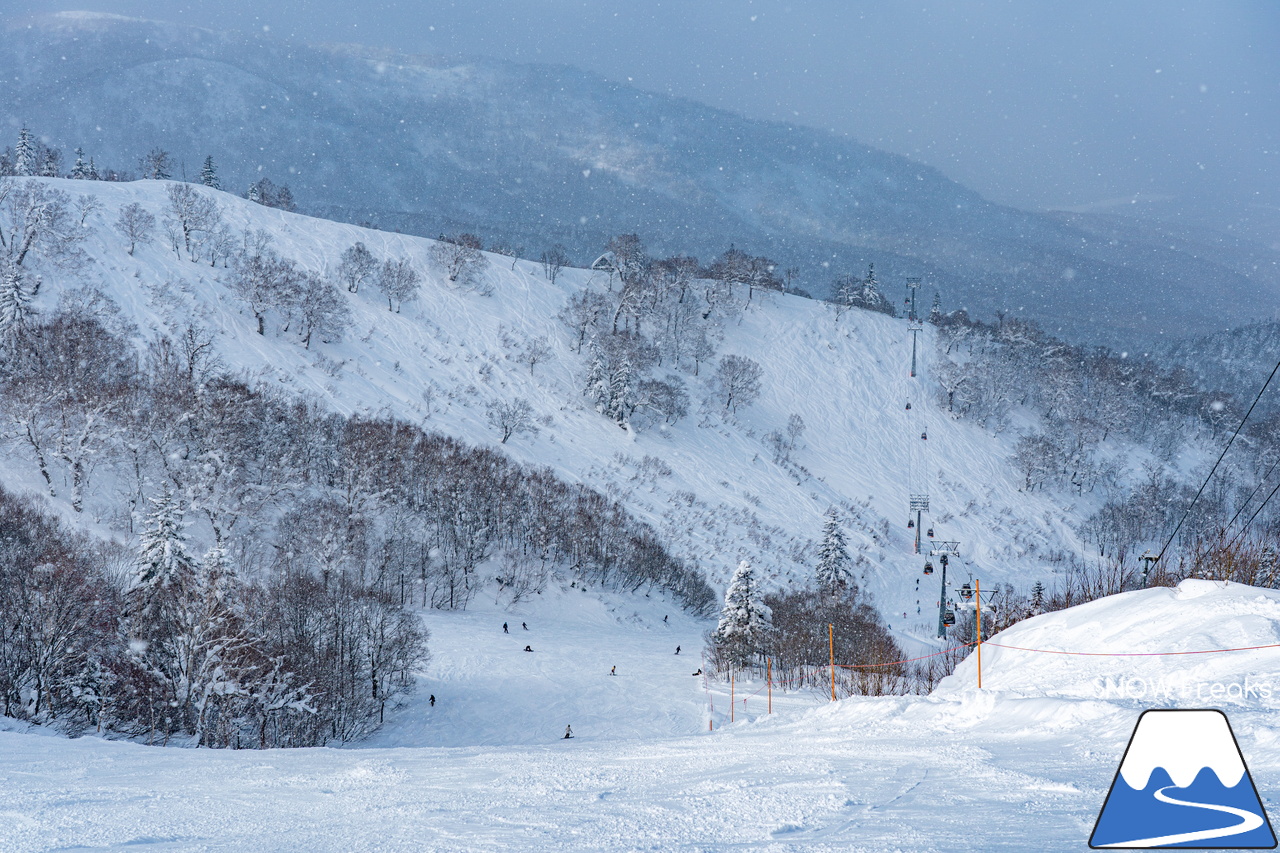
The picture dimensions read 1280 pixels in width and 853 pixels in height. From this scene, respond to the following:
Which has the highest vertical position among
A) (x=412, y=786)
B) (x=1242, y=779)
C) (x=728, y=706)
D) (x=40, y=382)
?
(x=40, y=382)

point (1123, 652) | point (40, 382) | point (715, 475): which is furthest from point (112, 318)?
point (1123, 652)

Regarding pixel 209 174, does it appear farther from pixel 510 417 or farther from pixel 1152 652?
pixel 1152 652

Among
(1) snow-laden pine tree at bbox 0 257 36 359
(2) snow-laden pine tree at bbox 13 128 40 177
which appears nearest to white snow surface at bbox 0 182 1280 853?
(1) snow-laden pine tree at bbox 0 257 36 359

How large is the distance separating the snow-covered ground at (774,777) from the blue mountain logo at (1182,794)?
0.95 m

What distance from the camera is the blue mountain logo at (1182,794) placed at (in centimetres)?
314

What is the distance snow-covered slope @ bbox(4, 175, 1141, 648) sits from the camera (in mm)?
63531

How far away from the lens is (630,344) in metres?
85.9

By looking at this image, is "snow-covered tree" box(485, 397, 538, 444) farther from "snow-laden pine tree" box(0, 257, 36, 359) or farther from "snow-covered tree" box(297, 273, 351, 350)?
"snow-laden pine tree" box(0, 257, 36, 359)

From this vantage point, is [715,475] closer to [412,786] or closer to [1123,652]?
[1123,652]

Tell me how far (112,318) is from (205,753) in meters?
67.0

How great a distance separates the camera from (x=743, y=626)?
36.7m

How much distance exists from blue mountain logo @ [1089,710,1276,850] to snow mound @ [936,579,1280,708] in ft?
22.0

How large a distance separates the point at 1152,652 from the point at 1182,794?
32.3ft

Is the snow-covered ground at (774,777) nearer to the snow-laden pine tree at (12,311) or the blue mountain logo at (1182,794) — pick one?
the blue mountain logo at (1182,794)
